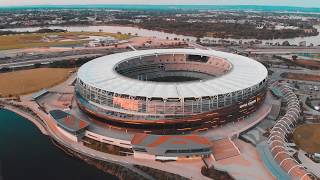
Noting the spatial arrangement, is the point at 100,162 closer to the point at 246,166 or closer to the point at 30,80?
the point at 246,166

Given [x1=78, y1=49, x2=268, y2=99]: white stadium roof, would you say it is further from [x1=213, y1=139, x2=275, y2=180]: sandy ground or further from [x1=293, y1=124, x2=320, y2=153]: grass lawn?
[x1=293, y1=124, x2=320, y2=153]: grass lawn

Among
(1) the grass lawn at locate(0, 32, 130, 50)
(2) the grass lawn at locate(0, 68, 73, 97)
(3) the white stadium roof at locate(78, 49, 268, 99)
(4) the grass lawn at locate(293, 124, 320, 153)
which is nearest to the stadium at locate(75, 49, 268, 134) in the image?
(3) the white stadium roof at locate(78, 49, 268, 99)

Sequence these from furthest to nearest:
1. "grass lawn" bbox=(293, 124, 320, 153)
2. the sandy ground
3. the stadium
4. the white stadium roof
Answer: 1. the white stadium roof
2. the stadium
3. "grass lawn" bbox=(293, 124, 320, 153)
4. the sandy ground

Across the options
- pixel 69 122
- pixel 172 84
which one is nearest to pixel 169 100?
pixel 172 84

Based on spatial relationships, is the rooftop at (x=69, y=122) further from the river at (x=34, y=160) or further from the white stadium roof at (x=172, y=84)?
the white stadium roof at (x=172, y=84)

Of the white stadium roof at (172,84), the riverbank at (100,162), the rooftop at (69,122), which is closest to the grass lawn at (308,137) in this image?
the white stadium roof at (172,84)

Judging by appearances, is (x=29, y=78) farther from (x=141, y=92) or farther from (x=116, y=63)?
(x=141, y=92)
